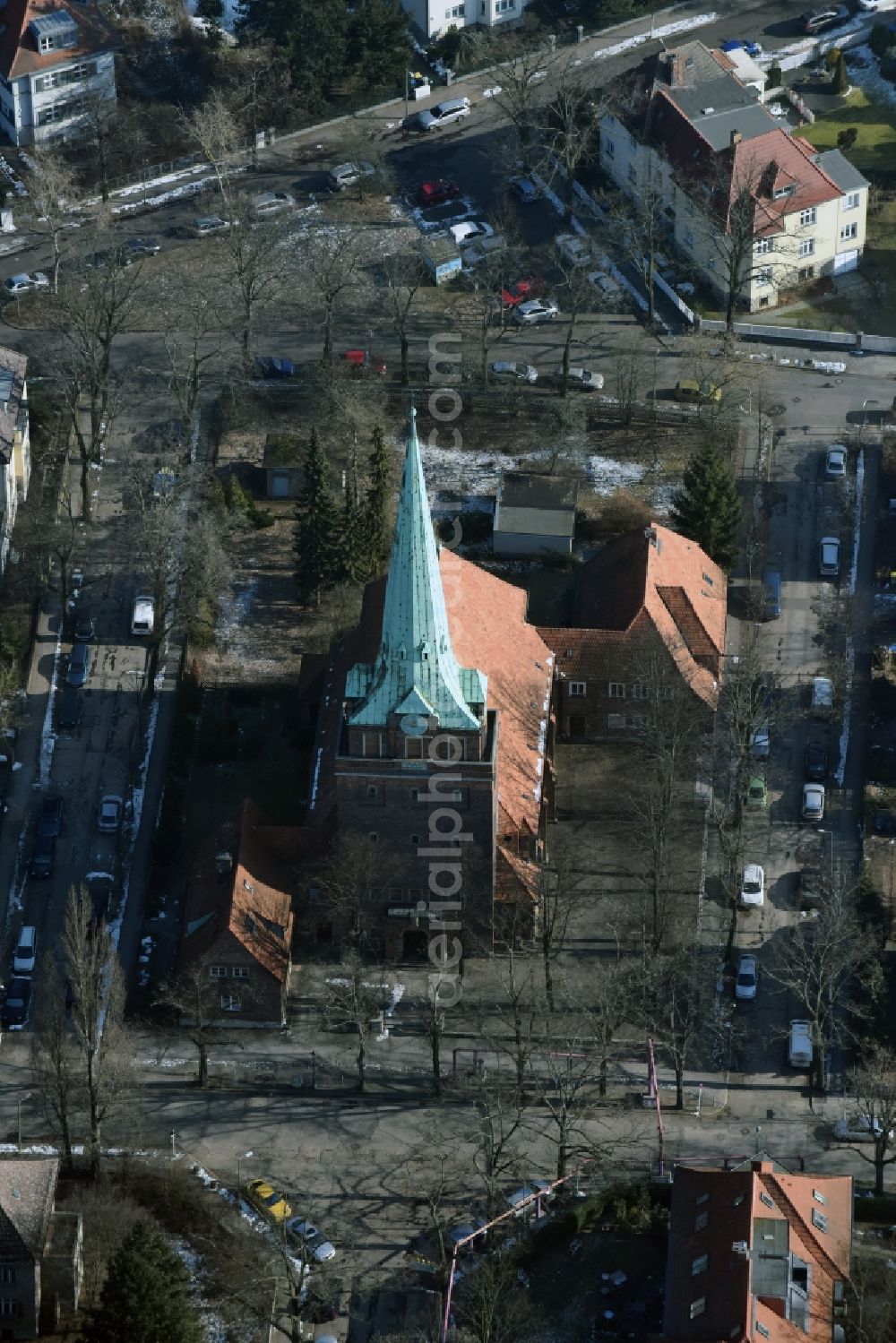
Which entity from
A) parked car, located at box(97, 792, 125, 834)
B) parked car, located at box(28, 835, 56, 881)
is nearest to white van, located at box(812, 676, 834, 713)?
parked car, located at box(97, 792, 125, 834)

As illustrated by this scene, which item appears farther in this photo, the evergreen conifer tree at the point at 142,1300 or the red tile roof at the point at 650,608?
the red tile roof at the point at 650,608

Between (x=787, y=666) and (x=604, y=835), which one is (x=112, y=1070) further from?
(x=787, y=666)

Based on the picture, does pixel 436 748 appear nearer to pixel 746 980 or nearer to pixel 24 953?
pixel 746 980

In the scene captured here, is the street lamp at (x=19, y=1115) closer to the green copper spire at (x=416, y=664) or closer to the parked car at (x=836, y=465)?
the green copper spire at (x=416, y=664)

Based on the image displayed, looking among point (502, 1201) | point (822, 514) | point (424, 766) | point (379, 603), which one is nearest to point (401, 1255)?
point (502, 1201)

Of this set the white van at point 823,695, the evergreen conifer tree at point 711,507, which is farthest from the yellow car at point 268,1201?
the evergreen conifer tree at point 711,507

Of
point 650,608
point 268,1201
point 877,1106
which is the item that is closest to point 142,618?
point 650,608
